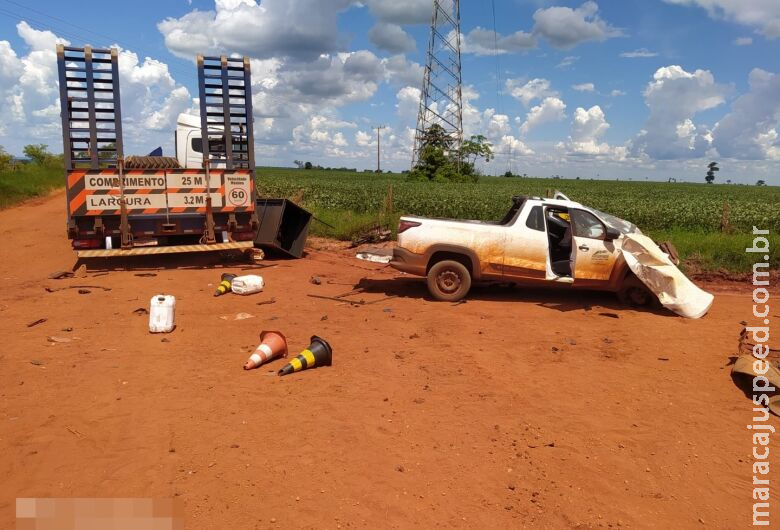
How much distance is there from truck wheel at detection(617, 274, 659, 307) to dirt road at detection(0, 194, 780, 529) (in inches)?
17.6

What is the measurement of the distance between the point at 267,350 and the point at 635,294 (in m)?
6.12

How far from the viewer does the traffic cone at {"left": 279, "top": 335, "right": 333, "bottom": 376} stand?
18.2 ft

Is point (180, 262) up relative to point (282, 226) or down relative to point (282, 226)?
down

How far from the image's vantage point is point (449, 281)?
8.98 metres

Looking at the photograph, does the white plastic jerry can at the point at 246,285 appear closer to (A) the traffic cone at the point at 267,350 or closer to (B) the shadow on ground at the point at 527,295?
(B) the shadow on ground at the point at 527,295

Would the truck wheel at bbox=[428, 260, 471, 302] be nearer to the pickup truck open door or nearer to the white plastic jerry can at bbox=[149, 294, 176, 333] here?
the pickup truck open door

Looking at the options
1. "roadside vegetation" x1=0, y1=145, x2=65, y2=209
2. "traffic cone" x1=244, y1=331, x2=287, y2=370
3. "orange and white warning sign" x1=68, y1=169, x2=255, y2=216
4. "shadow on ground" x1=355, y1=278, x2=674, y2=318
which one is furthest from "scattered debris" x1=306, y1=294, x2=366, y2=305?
"roadside vegetation" x1=0, y1=145, x2=65, y2=209

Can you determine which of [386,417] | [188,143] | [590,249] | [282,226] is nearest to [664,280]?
[590,249]

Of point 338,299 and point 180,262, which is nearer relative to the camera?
point 338,299

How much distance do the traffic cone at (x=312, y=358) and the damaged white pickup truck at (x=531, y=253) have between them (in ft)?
11.5

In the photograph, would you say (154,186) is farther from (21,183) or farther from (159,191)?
(21,183)

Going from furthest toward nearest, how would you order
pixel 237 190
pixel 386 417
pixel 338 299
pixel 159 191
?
pixel 237 190 → pixel 159 191 → pixel 338 299 → pixel 386 417

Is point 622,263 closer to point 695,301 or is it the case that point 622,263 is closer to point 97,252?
point 695,301

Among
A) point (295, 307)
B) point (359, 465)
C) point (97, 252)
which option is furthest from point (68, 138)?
point (359, 465)
